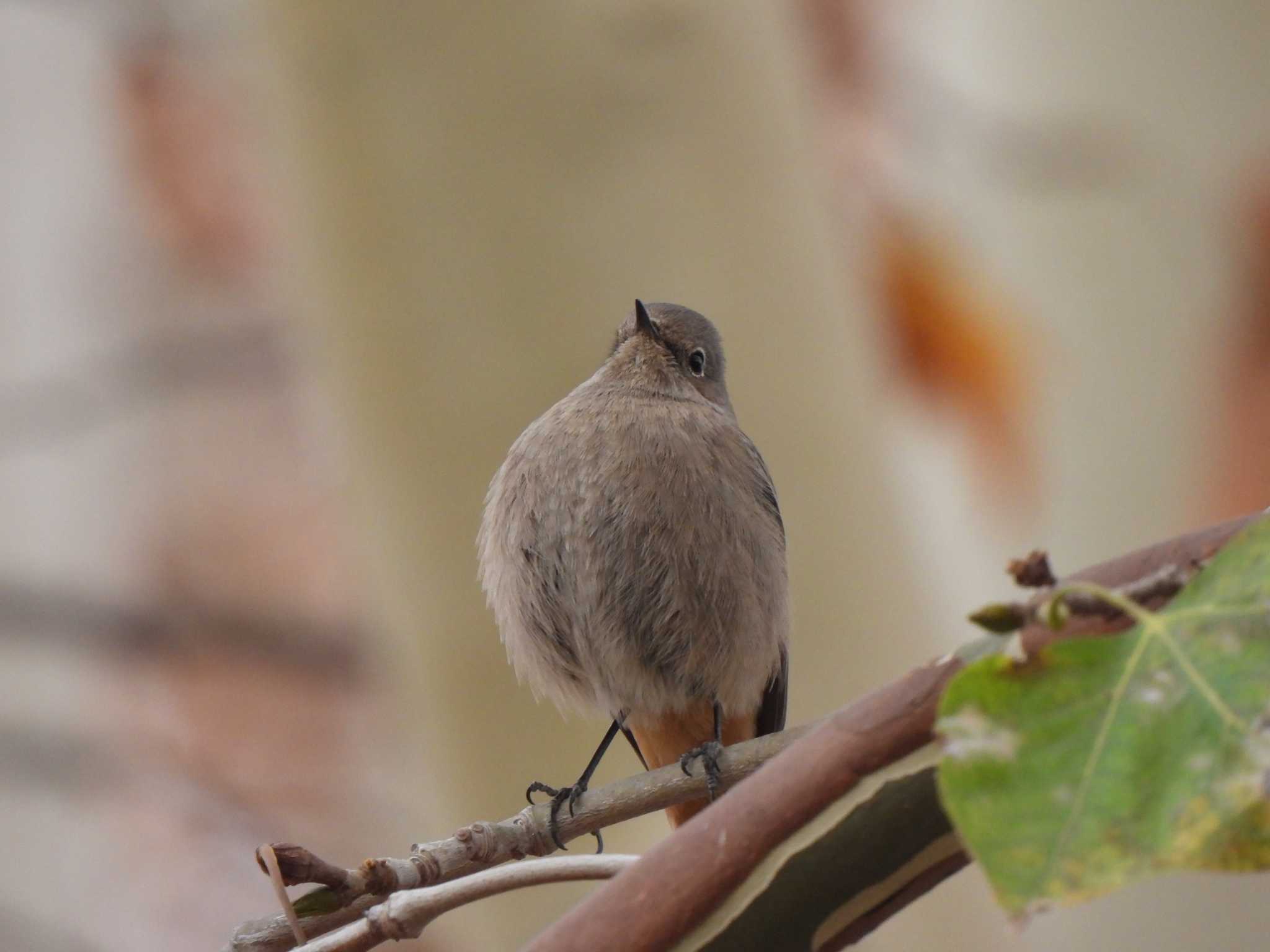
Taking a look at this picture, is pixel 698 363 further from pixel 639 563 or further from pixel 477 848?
pixel 477 848

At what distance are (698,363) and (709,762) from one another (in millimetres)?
1054

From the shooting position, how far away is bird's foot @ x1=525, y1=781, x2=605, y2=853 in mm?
1326

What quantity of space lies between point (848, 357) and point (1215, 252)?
0.57 metres

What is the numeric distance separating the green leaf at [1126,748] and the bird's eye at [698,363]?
6.05 feet

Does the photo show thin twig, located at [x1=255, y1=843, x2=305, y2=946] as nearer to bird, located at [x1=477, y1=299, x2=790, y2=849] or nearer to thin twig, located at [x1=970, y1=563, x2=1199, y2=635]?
thin twig, located at [x1=970, y1=563, x2=1199, y2=635]

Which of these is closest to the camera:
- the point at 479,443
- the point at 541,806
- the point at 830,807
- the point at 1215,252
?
the point at 830,807

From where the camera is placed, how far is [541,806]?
58.4 inches

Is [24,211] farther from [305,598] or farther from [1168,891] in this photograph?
[1168,891]

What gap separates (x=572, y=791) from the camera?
6.03 feet

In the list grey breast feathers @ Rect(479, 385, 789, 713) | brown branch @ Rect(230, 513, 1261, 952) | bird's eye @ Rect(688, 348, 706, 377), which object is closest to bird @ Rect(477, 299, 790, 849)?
grey breast feathers @ Rect(479, 385, 789, 713)

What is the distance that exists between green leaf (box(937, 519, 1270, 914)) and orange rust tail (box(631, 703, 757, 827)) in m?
1.67

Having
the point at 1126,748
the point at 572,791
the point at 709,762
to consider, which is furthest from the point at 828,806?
the point at 572,791

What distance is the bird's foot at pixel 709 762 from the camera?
4.57 feet

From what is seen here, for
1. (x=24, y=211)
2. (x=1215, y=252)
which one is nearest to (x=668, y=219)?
(x=1215, y=252)
